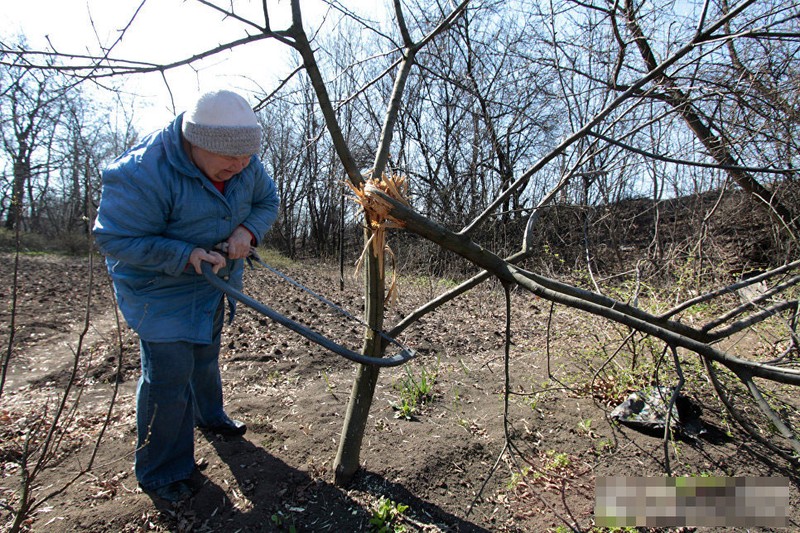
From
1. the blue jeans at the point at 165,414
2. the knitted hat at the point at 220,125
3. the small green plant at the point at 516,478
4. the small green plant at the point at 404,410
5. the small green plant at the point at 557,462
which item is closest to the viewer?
the knitted hat at the point at 220,125

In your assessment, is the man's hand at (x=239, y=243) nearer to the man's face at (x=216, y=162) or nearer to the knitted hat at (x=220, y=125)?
the man's face at (x=216, y=162)

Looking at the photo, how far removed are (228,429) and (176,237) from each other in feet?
4.06

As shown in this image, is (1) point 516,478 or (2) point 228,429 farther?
(2) point 228,429

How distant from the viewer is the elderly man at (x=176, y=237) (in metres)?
1.91

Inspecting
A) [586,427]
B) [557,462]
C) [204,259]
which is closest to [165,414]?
[204,259]

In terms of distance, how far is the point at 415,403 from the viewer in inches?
120

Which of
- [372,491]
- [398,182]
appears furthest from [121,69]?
[372,491]

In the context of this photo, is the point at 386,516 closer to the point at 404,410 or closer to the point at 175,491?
the point at 404,410

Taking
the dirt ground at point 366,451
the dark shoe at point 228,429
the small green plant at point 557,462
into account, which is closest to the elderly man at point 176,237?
the dirt ground at point 366,451

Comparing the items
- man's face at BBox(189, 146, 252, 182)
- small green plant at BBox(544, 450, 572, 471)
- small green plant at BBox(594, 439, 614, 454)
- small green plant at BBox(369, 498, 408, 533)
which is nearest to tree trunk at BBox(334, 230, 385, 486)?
small green plant at BBox(369, 498, 408, 533)

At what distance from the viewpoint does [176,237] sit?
2094 millimetres

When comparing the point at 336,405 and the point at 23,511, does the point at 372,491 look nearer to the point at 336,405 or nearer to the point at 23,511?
the point at 336,405

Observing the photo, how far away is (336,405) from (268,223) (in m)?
1.40

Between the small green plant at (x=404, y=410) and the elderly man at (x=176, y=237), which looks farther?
the small green plant at (x=404, y=410)
